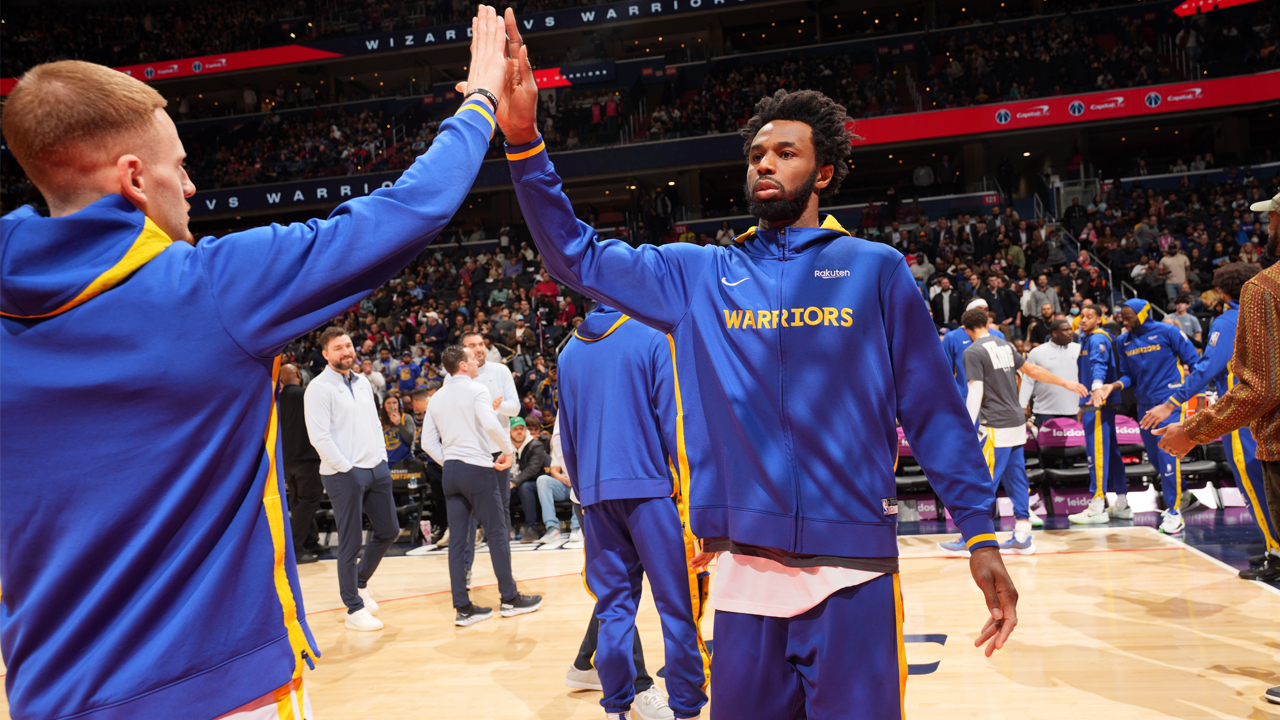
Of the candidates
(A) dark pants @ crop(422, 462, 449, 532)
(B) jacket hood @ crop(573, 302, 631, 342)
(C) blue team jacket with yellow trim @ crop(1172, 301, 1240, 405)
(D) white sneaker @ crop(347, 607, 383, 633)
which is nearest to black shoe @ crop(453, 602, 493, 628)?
(D) white sneaker @ crop(347, 607, 383, 633)

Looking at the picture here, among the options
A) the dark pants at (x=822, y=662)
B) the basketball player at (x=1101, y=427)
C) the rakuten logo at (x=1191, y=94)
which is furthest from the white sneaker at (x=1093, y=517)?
the rakuten logo at (x=1191, y=94)

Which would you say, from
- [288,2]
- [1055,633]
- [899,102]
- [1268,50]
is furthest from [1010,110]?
[288,2]

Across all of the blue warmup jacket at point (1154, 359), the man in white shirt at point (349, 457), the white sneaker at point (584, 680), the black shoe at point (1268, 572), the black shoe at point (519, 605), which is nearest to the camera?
the white sneaker at point (584, 680)

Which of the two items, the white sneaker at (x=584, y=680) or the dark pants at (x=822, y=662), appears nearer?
the dark pants at (x=822, y=662)

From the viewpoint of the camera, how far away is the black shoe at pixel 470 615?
6180 mm

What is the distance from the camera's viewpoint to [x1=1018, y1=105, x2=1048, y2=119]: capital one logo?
20188mm

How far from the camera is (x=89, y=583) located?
49.1 inches

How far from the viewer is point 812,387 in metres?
2.10

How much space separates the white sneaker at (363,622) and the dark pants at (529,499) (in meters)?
3.39

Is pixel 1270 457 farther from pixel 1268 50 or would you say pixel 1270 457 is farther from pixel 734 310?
pixel 1268 50

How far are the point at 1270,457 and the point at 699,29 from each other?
85.7 feet

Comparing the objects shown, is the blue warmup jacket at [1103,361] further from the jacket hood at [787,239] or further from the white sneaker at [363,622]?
the jacket hood at [787,239]

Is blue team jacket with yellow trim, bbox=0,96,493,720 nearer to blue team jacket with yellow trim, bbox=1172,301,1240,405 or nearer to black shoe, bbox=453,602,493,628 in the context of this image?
black shoe, bbox=453,602,493,628

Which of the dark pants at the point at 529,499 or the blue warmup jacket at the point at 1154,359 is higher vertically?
the blue warmup jacket at the point at 1154,359
